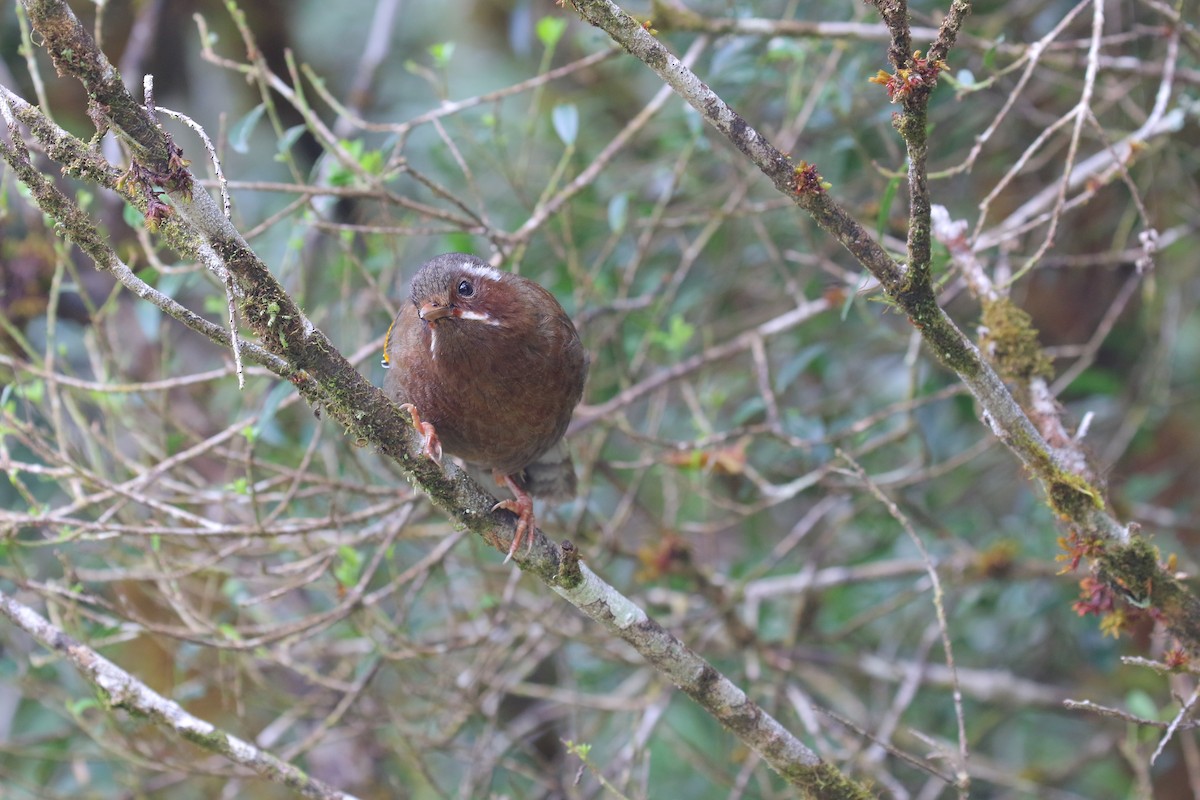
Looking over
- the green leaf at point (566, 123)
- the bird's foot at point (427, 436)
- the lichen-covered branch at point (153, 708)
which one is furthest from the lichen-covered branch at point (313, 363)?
the green leaf at point (566, 123)

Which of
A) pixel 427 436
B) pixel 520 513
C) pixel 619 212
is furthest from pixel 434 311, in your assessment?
pixel 619 212

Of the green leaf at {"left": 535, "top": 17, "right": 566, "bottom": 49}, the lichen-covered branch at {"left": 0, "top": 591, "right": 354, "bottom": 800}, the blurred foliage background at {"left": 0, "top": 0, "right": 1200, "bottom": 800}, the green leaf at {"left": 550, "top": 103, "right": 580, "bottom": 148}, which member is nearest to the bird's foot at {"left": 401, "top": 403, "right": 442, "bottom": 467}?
the blurred foliage background at {"left": 0, "top": 0, "right": 1200, "bottom": 800}

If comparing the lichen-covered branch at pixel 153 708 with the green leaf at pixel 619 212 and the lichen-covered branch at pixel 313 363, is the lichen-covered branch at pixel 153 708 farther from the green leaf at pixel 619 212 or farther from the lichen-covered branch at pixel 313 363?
the green leaf at pixel 619 212

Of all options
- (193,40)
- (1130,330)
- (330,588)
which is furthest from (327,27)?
(1130,330)

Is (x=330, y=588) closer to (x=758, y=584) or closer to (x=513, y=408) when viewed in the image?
(x=513, y=408)

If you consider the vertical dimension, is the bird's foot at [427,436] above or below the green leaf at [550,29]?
below
